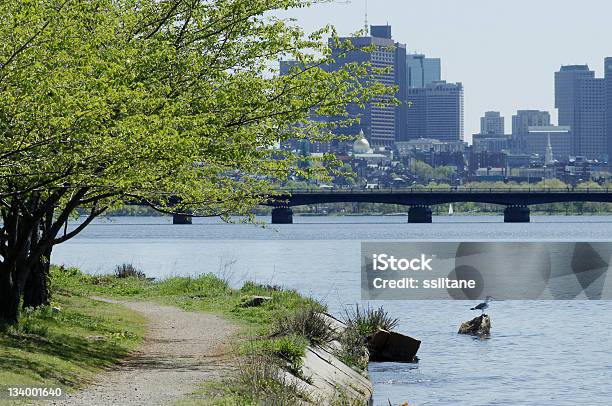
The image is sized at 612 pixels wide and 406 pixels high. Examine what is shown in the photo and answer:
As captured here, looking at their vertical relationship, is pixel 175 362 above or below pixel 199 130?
below

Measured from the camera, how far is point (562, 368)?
38625 millimetres

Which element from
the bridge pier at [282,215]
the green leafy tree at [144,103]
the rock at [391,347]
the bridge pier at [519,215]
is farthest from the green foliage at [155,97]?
the bridge pier at [519,215]

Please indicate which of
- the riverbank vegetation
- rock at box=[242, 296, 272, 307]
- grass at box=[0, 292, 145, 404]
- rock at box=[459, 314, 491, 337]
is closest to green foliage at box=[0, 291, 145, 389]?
grass at box=[0, 292, 145, 404]

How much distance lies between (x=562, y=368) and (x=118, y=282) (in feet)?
71.1

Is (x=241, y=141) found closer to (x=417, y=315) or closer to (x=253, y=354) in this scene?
(x=253, y=354)

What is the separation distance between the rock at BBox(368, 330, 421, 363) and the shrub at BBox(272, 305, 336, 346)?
4494 mm

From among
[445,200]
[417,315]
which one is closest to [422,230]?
[445,200]

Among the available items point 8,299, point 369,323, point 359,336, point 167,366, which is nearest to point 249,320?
point 359,336

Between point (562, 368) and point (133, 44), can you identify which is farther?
point (562, 368)

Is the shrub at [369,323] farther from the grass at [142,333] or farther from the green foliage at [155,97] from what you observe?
the green foliage at [155,97]

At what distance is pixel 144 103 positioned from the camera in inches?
968

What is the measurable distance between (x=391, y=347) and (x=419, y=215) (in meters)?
159

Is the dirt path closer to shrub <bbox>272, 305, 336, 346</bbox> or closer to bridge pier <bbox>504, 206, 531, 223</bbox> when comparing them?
shrub <bbox>272, 305, 336, 346</bbox>

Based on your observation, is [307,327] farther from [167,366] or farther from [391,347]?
[391,347]
